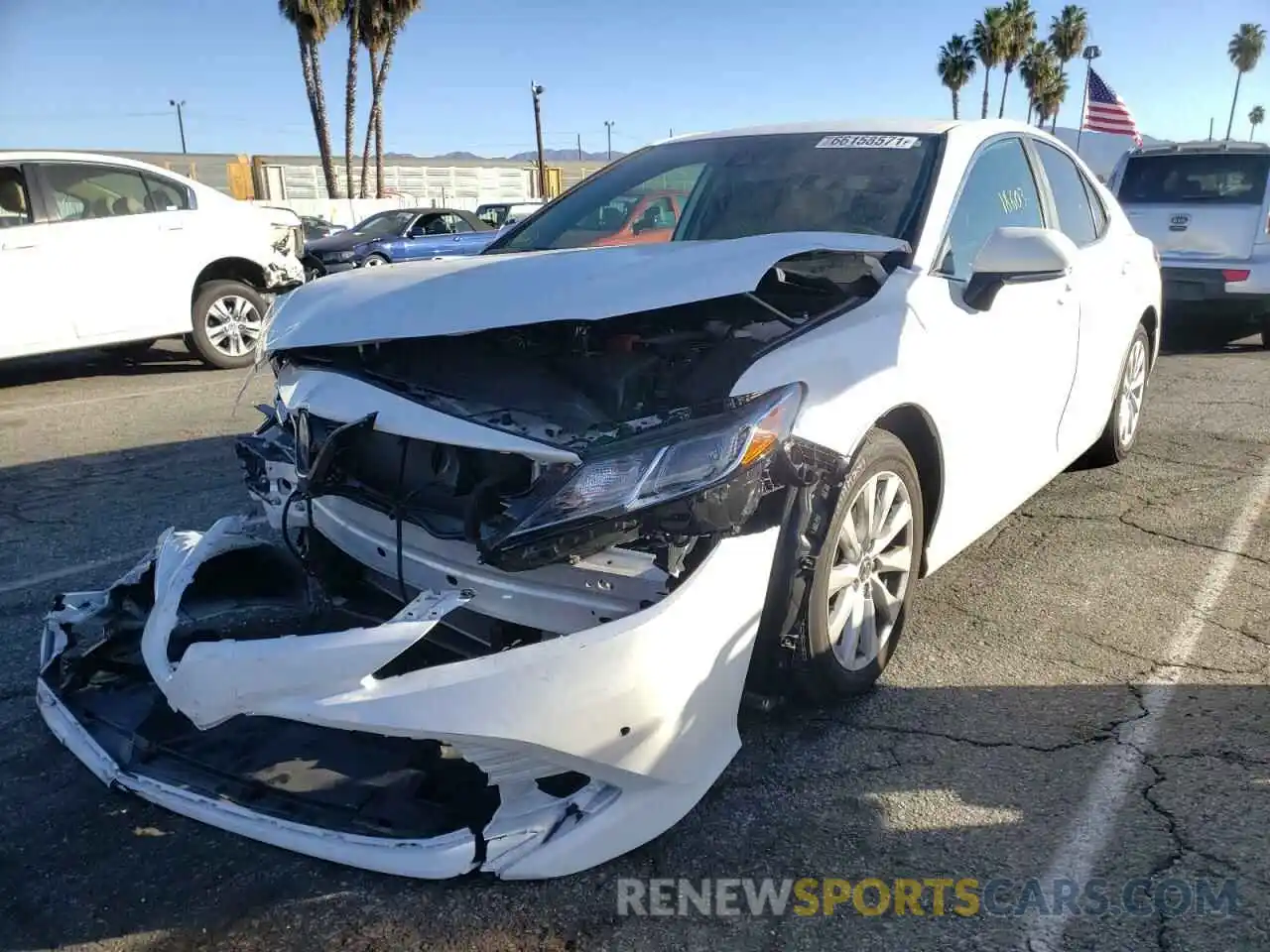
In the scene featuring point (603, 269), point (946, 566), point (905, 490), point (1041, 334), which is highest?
point (603, 269)

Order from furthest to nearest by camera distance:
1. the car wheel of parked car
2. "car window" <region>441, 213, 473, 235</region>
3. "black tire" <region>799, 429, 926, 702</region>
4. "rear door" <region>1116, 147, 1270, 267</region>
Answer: "car window" <region>441, 213, 473, 235</region>
"rear door" <region>1116, 147, 1270, 267</region>
the car wheel of parked car
"black tire" <region>799, 429, 926, 702</region>

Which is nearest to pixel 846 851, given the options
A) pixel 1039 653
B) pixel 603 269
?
pixel 1039 653

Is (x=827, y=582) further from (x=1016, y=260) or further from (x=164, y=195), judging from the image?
(x=164, y=195)

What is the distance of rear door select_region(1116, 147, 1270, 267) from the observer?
907cm

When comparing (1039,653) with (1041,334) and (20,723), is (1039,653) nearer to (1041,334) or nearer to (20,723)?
(1041,334)

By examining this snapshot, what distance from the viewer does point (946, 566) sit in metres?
4.11

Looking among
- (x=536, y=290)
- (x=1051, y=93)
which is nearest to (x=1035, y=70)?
(x=1051, y=93)

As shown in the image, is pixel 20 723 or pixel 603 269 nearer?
pixel 603 269

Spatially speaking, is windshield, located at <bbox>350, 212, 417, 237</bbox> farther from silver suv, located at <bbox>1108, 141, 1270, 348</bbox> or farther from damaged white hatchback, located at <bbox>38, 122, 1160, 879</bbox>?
damaged white hatchback, located at <bbox>38, 122, 1160, 879</bbox>

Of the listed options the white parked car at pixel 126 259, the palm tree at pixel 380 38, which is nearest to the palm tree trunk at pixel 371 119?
the palm tree at pixel 380 38

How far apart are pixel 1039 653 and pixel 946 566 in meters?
0.80

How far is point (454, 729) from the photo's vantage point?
6.62 feet

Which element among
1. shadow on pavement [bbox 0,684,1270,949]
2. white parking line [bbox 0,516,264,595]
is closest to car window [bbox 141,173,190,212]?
white parking line [bbox 0,516,264,595]

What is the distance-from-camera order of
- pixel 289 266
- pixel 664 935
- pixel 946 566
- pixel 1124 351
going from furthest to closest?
pixel 289 266
pixel 1124 351
pixel 946 566
pixel 664 935
